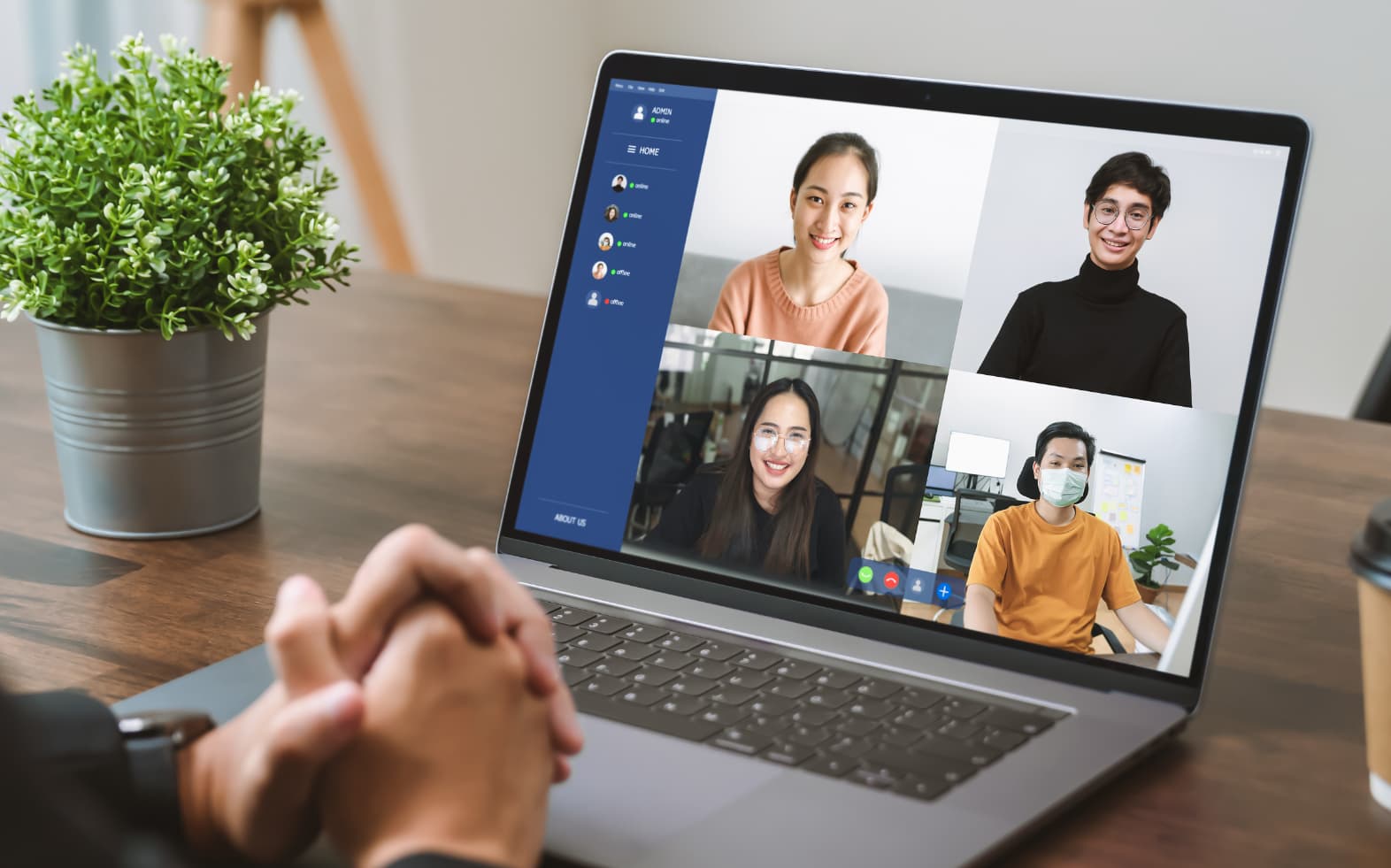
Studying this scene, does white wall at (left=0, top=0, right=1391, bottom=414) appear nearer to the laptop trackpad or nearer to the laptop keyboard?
the laptop keyboard

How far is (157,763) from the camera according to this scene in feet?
1.59

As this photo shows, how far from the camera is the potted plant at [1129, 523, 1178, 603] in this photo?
65 cm

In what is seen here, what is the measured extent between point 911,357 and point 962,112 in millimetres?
155

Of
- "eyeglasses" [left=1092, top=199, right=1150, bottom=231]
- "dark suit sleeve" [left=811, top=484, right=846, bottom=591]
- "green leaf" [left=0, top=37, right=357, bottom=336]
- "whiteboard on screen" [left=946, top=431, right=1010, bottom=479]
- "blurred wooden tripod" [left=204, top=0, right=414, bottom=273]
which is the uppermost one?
"blurred wooden tripod" [left=204, top=0, right=414, bottom=273]

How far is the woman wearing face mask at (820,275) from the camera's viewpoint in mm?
746

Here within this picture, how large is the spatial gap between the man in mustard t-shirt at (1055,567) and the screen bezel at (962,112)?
0.02m

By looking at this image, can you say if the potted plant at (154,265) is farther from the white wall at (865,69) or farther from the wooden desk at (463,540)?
the white wall at (865,69)

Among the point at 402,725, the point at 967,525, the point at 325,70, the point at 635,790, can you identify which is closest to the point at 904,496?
the point at 967,525

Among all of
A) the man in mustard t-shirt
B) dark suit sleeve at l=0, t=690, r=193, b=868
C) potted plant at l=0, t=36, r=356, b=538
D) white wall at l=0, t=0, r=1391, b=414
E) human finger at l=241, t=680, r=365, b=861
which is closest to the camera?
dark suit sleeve at l=0, t=690, r=193, b=868

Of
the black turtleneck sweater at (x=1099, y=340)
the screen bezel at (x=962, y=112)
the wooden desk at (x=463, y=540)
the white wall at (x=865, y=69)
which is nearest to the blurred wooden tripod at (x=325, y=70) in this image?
the white wall at (x=865, y=69)

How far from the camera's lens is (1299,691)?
27.8 inches

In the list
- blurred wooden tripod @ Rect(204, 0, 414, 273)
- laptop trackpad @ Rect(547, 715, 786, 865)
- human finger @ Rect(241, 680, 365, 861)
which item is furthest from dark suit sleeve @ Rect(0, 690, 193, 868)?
blurred wooden tripod @ Rect(204, 0, 414, 273)

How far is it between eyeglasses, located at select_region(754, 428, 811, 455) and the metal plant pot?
1.17 ft

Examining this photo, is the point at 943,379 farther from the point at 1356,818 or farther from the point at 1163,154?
the point at 1356,818
